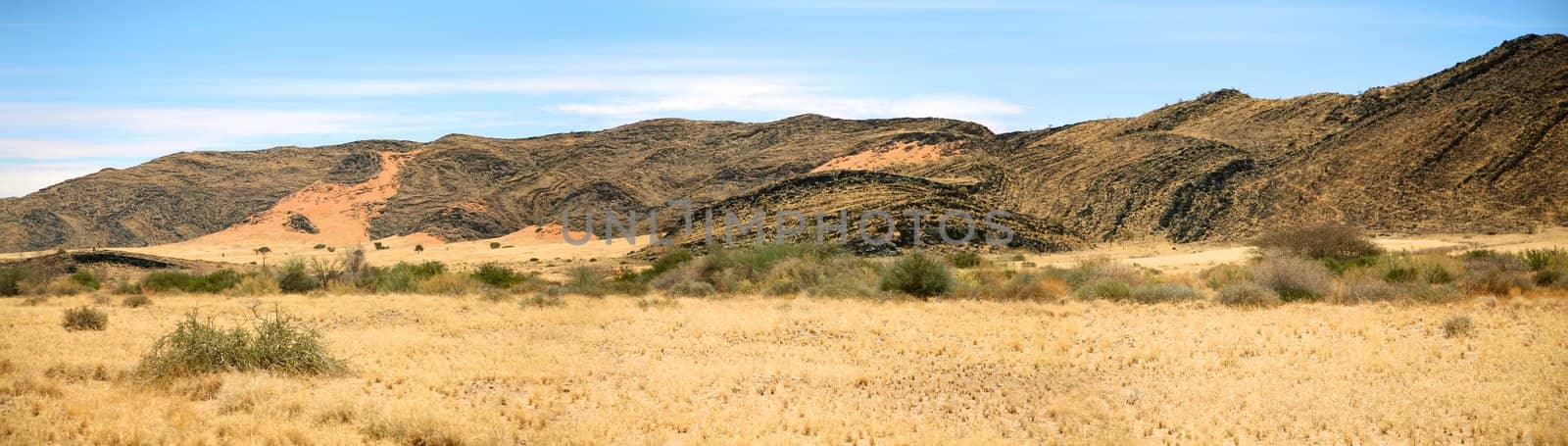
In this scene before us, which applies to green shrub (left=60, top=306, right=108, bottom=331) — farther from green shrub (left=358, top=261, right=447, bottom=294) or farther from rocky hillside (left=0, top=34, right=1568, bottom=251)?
rocky hillside (left=0, top=34, right=1568, bottom=251)

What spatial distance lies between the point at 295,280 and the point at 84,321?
32.5ft

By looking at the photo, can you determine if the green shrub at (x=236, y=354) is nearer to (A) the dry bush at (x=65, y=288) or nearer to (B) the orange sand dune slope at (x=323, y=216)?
(A) the dry bush at (x=65, y=288)

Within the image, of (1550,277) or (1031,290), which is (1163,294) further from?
(1550,277)

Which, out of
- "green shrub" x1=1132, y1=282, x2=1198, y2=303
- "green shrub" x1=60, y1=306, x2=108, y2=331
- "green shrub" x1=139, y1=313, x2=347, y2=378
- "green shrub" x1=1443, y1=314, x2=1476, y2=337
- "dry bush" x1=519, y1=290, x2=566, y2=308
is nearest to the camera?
"green shrub" x1=139, y1=313, x2=347, y2=378

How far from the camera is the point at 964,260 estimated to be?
3247 centimetres

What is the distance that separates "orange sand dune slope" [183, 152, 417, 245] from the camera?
214ft

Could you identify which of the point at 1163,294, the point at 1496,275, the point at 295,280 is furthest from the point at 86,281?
the point at 1496,275

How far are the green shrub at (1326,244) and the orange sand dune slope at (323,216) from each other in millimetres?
56399

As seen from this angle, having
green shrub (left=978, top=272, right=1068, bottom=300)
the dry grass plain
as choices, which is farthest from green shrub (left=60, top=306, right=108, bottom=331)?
green shrub (left=978, top=272, right=1068, bottom=300)

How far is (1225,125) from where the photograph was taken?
54406 mm

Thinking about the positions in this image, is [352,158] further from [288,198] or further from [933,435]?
[933,435]

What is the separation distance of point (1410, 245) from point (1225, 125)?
76.8ft

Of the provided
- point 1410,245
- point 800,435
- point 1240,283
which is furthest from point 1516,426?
point 1410,245

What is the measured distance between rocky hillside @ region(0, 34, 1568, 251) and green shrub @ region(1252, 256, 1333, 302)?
20.4 meters
